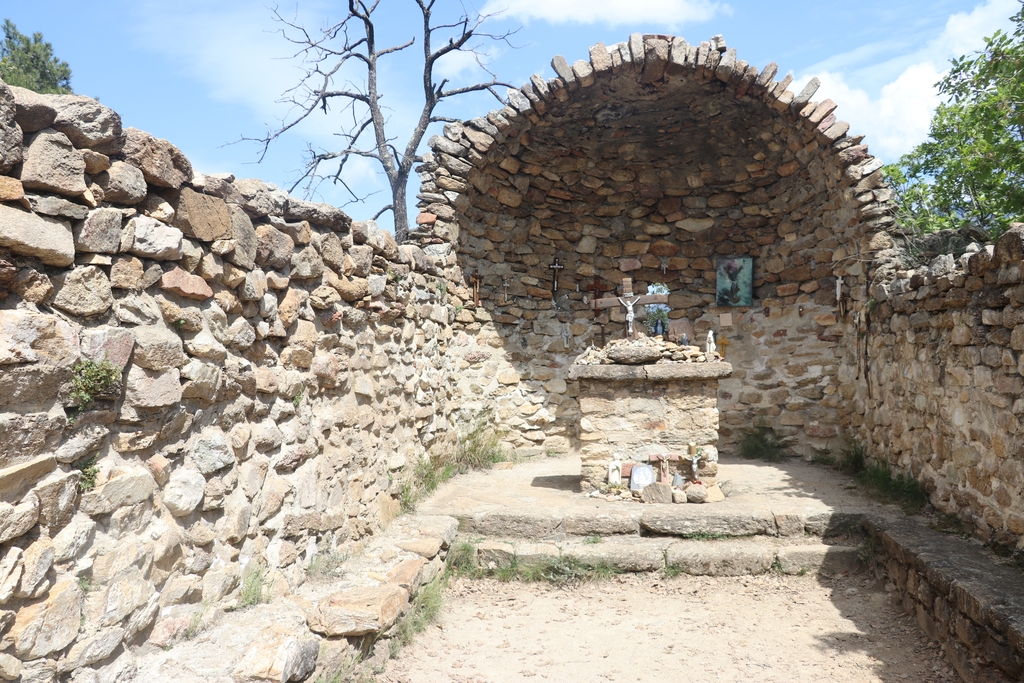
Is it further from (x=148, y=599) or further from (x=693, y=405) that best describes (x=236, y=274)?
(x=693, y=405)

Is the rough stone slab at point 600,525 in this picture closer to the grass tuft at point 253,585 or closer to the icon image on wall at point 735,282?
the grass tuft at point 253,585

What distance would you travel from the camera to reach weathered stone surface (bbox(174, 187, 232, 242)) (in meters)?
2.56

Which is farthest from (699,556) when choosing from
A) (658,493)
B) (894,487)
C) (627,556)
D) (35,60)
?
(35,60)

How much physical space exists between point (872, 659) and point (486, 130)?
5.46 metres

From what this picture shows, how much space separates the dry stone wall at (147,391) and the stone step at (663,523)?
1257 millimetres

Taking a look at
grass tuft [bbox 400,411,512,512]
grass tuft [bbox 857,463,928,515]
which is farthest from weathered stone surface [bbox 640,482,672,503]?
grass tuft [bbox 400,411,512,512]

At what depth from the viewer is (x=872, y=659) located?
3.53 meters

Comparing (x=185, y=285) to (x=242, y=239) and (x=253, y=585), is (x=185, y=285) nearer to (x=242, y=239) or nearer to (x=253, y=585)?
(x=242, y=239)

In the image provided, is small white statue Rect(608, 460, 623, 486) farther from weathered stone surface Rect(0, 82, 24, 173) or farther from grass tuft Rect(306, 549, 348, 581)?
weathered stone surface Rect(0, 82, 24, 173)

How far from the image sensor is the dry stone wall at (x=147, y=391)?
1.88m

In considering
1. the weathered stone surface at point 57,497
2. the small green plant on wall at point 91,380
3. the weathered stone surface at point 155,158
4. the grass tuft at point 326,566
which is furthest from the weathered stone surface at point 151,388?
the grass tuft at point 326,566

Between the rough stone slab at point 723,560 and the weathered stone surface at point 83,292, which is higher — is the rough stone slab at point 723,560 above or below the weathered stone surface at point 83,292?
below

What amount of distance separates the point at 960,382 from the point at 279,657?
4237mm

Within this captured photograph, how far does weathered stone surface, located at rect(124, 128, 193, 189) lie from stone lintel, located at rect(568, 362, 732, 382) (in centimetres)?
359
